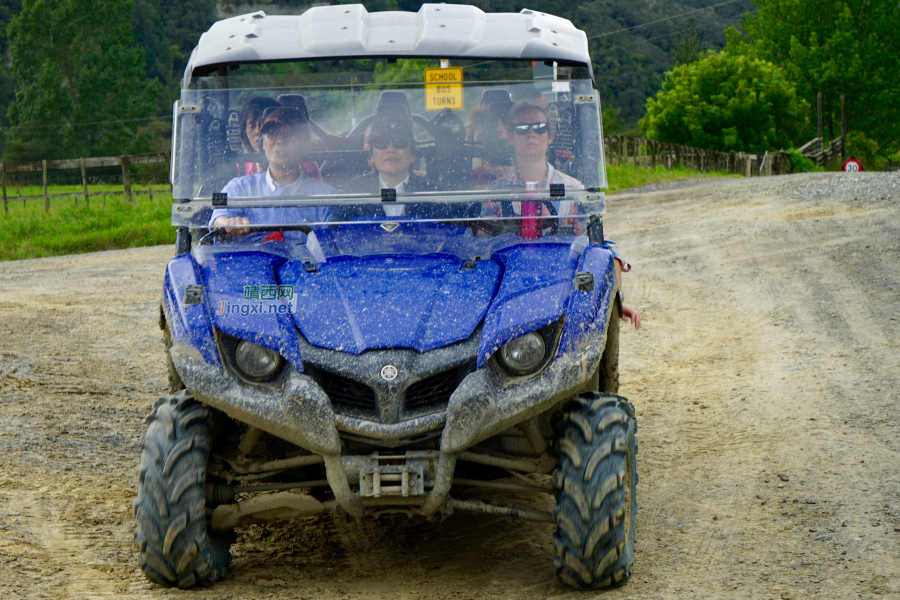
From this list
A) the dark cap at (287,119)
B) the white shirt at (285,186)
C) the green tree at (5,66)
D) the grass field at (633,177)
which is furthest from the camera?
the green tree at (5,66)

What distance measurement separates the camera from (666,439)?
20.3ft

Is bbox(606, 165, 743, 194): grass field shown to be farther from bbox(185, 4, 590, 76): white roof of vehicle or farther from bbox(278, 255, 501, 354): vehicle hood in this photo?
bbox(278, 255, 501, 354): vehicle hood

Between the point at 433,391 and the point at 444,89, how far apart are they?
1.61 meters

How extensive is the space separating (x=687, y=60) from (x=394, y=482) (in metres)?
78.2

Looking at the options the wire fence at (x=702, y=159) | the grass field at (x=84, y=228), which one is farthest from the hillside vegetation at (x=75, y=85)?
the grass field at (x=84, y=228)

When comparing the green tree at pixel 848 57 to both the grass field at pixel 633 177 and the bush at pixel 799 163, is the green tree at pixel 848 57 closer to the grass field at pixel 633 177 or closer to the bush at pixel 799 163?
the bush at pixel 799 163

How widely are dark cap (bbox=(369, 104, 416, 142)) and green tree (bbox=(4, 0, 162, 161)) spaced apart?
60579 mm

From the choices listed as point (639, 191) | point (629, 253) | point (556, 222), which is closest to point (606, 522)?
point (556, 222)

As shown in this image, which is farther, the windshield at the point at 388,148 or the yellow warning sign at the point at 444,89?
the yellow warning sign at the point at 444,89

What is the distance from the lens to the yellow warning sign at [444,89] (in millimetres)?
4559

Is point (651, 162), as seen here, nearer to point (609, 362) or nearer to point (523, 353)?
point (609, 362)

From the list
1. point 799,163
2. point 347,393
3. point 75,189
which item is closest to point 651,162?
point 799,163

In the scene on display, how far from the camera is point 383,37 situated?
177 inches

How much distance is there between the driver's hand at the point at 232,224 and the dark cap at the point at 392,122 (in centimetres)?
68
